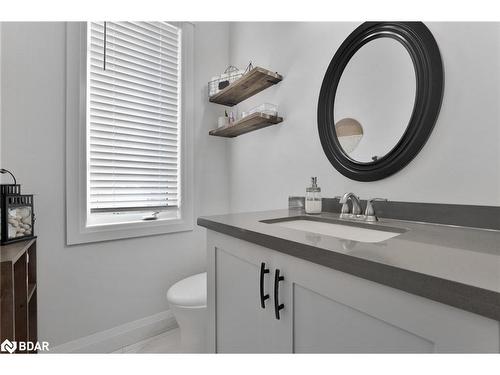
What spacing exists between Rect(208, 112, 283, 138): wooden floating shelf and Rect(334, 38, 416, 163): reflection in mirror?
437 millimetres

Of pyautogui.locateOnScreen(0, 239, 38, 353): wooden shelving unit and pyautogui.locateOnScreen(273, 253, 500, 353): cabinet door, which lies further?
pyautogui.locateOnScreen(0, 239, 38, 353): wooden shelving unit

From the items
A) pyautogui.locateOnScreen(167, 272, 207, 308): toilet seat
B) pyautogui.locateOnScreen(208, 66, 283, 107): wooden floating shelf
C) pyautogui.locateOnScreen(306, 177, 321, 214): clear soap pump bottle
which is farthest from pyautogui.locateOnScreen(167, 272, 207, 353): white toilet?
pyautogui.locateOnScreen(208, 66, 283, 107): wooden floating shelf

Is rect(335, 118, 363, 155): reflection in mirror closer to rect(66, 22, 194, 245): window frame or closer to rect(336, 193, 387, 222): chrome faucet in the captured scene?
rect(336, 193, 387, 222): chrome faucet

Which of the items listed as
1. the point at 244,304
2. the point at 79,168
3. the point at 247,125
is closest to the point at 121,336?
the point at 79,168

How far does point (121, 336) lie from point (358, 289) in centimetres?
171

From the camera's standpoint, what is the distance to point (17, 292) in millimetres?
1050

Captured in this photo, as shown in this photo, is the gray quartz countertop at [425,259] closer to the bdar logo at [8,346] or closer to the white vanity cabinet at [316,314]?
the white vanity cabinet at [316,314]

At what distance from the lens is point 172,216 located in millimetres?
1950

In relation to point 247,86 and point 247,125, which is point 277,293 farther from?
point 247,86

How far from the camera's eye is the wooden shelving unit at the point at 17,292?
2.99 ft

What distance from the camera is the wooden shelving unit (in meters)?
0.91
